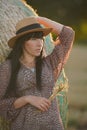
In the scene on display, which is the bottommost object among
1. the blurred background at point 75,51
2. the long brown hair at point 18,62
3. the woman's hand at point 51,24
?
the blurred background at point 75,51

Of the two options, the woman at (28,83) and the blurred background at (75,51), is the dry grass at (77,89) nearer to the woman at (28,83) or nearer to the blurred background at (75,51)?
the blurred background at (75,51)

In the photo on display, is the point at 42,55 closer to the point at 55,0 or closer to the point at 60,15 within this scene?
the point at 60,15

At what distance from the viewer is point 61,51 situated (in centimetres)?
814

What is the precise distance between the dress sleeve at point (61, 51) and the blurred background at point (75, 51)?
6.91 feet

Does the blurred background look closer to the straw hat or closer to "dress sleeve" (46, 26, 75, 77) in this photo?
"dress sleeve" (46, 26, 75, 77)

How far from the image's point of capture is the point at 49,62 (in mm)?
8078

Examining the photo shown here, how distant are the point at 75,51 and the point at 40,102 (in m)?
31.0

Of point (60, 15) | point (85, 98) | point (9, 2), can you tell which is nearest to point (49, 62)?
point (9, 2)

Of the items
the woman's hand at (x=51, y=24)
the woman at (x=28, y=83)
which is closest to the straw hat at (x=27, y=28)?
the woman at (x=28, y=83)

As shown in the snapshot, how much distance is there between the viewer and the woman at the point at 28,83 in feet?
25.8

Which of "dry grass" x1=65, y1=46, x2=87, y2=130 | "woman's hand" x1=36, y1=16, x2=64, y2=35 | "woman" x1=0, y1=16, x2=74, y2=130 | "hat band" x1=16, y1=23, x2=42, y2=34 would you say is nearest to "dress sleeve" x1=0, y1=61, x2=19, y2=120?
"woman" x1=0, y1=16, x2=74, y2=130

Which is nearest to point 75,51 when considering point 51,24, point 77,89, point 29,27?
point 77,89

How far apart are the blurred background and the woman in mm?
2372

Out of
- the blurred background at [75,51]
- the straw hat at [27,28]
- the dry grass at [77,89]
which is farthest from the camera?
the blurred background at [75,51]
